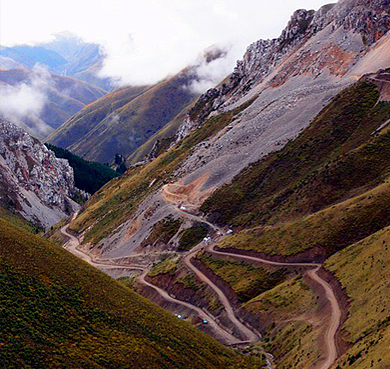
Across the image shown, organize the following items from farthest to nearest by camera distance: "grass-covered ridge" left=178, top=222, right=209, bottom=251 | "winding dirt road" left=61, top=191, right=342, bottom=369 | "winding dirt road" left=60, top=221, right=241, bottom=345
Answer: "grass-covered ridge" left=178, top=222, right=209, bottom=251
"winding dirt road" left=60, top=221, right=241, bottom=345
"winding dirt road" left=61, top=191, right=342, bottom=369

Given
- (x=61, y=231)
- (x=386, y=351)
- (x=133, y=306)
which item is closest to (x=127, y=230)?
(x=61, y=231)

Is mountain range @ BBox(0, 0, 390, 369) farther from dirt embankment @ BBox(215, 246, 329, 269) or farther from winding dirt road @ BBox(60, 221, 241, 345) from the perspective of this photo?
→ winding dirt road @ BBox(60, 221, 241, 345)

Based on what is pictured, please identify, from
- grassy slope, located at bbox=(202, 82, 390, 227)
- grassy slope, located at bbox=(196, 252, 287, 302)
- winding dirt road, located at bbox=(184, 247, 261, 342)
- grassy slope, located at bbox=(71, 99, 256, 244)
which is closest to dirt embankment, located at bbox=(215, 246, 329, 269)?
grassy slope, located at bbox=(196, 252, 287, 302)

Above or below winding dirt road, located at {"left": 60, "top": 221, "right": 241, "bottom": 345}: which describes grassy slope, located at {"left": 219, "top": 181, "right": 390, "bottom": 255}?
above

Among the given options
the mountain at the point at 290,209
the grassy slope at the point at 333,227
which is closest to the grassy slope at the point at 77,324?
the mountain at the point at 290,209

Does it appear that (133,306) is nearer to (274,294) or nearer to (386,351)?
(274,294)

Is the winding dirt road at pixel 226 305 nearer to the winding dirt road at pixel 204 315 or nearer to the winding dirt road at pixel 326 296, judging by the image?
the winding dirt road at pixel 326 296

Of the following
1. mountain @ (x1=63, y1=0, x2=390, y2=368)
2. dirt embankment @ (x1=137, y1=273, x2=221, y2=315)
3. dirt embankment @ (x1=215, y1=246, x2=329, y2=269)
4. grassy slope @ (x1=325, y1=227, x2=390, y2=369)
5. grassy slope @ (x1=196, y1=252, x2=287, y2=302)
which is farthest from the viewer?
dirt embankment @ (x1=137, y1=273, x2=221, y2=315)
